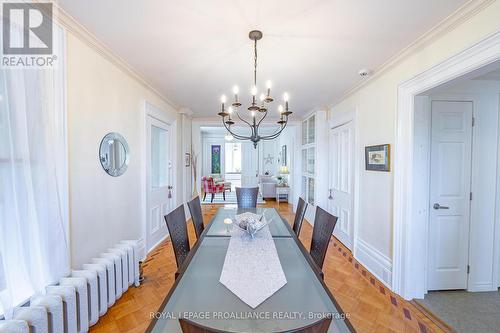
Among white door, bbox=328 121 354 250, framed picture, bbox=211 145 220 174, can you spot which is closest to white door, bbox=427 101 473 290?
white door, bbox=328 121 354 250

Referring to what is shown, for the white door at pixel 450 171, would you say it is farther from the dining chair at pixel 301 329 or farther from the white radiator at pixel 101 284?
the white radiator at pixel 101 284

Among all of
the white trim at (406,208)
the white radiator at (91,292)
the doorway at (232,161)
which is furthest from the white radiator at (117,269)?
the doorway at (232,161)

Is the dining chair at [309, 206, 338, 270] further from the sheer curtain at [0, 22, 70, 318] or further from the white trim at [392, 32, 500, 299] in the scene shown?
the sheer curtain at [0, 22, 70, 318]

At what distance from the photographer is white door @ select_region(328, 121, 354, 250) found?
10.8ft

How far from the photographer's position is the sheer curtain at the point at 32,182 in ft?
4.10

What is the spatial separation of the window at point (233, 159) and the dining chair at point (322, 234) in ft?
27.4

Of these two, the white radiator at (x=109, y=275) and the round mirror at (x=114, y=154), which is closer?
the white radiator at (x=109, y=275)

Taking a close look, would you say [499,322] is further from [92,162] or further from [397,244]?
[92,162]

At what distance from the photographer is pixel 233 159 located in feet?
33.8

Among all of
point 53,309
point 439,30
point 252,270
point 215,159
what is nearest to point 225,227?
point 252,270

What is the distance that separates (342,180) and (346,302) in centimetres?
201

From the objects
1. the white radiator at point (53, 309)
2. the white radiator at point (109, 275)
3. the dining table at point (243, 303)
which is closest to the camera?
the dining table at point (243, 303)

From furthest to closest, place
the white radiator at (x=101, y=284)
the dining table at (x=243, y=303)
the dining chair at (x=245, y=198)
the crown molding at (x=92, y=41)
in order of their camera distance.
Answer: the dining chair at (x=245, y=198) → the white radiator at (x=101, y=284) → the crown molding at (x=92, y=41) → the dining table at (x=243, y=303)

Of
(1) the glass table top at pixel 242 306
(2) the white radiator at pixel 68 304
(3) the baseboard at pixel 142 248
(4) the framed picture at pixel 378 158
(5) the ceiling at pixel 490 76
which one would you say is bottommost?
(3) the baseboard at pixel 142 248
